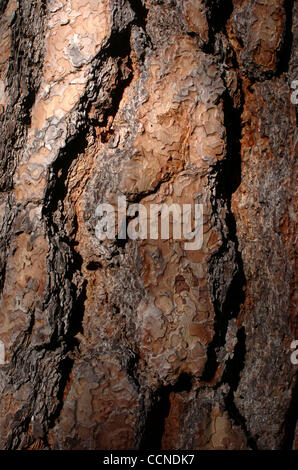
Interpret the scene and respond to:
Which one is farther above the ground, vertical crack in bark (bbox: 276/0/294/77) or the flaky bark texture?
vertical crack in bark (bbox: 276/0/294/77)

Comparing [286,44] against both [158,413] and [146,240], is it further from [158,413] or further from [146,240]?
[158,413]

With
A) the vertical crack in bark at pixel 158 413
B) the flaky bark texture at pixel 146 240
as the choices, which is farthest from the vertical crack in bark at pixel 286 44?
the vertical crack in bark at pixel 158 413

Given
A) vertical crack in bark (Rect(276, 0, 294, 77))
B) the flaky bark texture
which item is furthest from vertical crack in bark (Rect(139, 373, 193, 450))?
A: vertical crack in bark (Rect(276, 0, 294, 77))

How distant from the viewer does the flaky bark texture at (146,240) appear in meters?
0.93

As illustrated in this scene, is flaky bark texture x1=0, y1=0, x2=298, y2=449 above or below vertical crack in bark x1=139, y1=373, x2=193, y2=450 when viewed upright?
above

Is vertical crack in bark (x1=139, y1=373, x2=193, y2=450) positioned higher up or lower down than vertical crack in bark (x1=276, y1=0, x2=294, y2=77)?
lower down

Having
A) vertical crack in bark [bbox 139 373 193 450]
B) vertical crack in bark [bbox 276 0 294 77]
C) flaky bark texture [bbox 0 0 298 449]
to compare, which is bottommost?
vertical crack in bark [bbox 139 373 193 450]

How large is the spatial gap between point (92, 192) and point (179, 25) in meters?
0.47

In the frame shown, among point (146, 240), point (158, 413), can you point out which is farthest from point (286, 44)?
point (158, 413)

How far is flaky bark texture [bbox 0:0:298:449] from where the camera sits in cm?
93

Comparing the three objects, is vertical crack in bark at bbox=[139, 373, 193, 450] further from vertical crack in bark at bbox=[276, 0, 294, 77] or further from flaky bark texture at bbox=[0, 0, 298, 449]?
vertical crack in bark at bbox=[276, 0, 294, 77]

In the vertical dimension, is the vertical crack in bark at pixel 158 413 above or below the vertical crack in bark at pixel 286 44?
below

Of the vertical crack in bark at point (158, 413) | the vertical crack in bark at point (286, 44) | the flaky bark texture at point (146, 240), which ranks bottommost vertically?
the vertical crack in bark at point (158, 413)

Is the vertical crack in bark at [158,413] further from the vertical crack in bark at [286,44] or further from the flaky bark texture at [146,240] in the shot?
the vertical crack in bark at [286,44]
